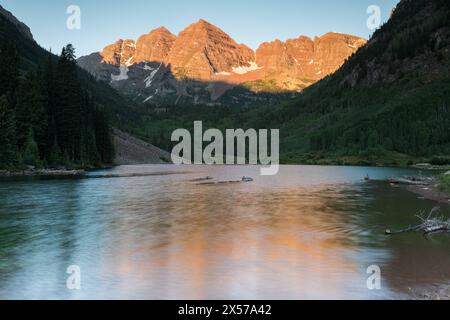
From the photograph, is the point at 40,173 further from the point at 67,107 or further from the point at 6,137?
the point at 67,107

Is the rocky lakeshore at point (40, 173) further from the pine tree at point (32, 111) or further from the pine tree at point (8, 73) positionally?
the pine tree at point (8, 73)

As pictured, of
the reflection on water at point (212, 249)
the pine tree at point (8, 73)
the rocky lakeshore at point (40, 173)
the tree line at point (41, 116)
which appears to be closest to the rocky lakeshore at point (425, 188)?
the reflection on water at point (212, 249)

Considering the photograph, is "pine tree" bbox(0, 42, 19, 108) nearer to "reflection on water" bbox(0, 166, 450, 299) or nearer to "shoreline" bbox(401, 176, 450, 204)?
"reflection on water" bbox(0, 166, 450, 299)

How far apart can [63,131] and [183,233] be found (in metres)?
101

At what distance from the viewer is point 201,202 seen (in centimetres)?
6281

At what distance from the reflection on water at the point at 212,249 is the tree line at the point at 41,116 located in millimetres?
52690

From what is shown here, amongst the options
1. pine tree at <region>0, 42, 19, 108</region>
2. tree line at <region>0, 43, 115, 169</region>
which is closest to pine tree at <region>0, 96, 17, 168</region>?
tree line at <region>0, 43, 115, 169</region>

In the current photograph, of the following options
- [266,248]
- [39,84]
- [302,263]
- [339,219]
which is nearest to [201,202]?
[339,219]

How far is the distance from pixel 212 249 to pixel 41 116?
10047 centimetres

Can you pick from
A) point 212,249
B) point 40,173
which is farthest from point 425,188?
point 40,173

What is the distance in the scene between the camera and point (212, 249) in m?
32.0

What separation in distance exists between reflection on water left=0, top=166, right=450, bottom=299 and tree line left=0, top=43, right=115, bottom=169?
52.7m

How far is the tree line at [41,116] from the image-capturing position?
106688 mm
